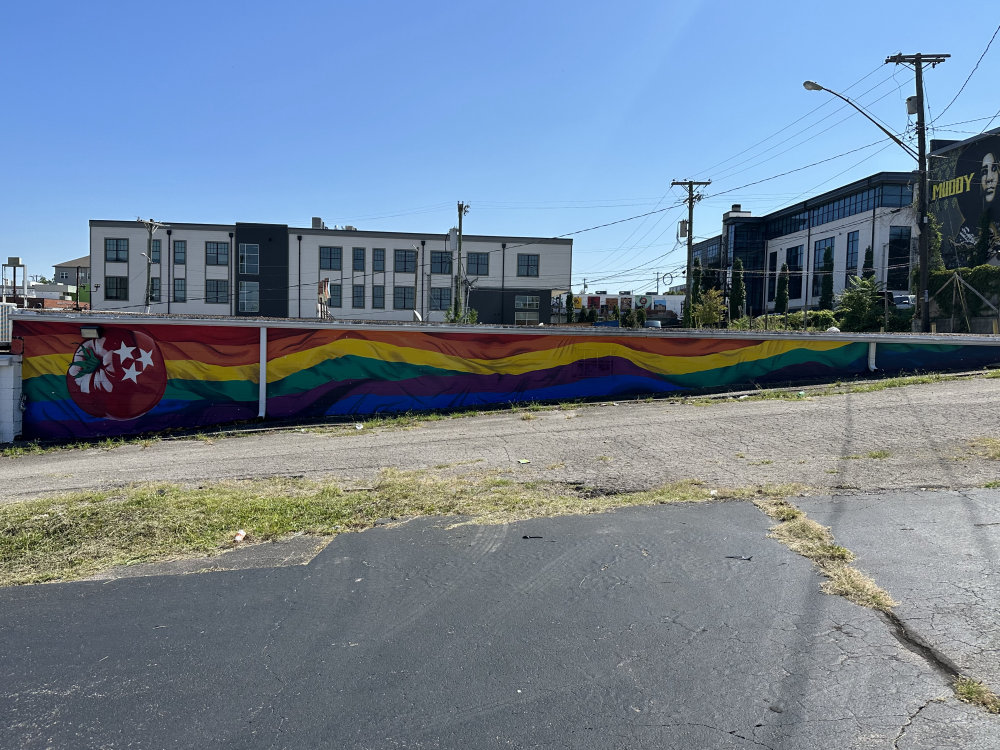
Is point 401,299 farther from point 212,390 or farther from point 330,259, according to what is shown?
point 212,390

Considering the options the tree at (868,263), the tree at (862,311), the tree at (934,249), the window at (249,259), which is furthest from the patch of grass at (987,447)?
the window at (249,259)

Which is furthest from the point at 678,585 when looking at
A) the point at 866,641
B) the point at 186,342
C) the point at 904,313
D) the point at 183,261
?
the point at 183,261

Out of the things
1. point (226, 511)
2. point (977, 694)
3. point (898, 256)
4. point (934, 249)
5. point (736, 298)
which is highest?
point (898, 256)

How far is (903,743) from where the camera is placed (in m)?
3.16

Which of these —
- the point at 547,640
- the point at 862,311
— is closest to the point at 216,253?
the point at 862,311

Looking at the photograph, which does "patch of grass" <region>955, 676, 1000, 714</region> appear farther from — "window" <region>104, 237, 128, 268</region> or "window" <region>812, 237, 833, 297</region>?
"window" <region>812, 237, 833, 297</region>

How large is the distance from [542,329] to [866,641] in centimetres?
1373

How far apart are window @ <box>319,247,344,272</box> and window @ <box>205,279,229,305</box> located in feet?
29.0

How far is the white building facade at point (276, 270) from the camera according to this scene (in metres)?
58.6

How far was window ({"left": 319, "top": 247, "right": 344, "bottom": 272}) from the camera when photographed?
194 ft

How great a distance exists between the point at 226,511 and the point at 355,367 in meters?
9.70

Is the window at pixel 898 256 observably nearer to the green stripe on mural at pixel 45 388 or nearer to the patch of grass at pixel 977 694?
the green stripe on mural at pixel 45 388

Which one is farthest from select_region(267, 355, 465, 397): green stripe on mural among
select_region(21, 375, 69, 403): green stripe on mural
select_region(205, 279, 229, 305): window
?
select_region(205, 279, 229, 305): window

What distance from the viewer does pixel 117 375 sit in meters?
16.3
